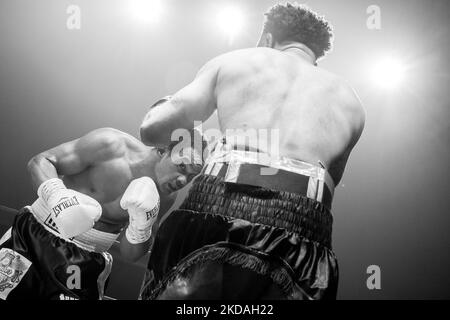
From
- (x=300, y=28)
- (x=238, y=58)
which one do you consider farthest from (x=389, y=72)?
(x=238, y=58)

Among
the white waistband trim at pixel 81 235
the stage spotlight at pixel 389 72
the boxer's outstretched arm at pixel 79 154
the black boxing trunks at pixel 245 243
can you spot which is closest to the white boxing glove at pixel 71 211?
the white waistband trim at pixel 81 235

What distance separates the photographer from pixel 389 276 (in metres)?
2.99

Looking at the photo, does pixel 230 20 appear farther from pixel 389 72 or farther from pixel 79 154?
pixel 79 154

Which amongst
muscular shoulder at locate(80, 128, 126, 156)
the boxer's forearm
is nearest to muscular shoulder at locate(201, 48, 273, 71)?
the boxer's forearm

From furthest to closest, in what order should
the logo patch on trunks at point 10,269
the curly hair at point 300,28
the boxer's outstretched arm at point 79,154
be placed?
1. the boxer's outstretched arm at point 79,154
2. the logo patch on trunks at point 10,269
3. the curly hair at point 300,28

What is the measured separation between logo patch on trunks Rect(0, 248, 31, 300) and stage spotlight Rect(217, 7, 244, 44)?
6.40 ft

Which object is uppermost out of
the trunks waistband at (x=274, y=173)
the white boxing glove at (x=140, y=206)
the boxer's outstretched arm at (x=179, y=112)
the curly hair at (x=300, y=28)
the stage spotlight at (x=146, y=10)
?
the stage spotlight at (x=146, y=10)

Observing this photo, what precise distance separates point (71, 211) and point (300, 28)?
3.36 ft

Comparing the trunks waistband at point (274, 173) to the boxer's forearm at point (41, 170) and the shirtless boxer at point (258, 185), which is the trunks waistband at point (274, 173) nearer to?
the shirtless boxer at point (258, 185)

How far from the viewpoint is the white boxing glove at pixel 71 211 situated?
128cm

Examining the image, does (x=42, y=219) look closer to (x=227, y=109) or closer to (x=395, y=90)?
(x=227, y=109)

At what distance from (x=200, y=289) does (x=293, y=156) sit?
1.24ft

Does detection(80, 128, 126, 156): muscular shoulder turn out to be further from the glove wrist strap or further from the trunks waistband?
the trunks waistband

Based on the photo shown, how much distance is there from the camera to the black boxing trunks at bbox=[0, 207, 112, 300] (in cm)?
150
